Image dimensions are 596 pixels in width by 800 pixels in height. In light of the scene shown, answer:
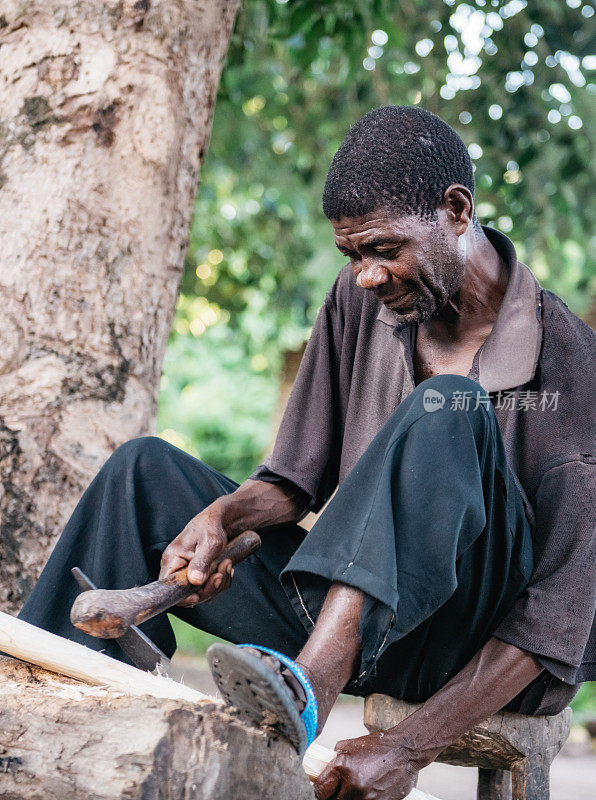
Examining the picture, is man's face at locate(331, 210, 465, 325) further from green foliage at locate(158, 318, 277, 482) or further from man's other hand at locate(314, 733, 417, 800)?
green foliage at locate(158, 318, 277, 482)

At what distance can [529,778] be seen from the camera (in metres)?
1.84

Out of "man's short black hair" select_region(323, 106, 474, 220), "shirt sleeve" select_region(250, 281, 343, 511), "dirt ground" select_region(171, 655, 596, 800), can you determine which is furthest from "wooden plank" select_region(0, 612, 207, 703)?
"dirt ground" select_region(171, 655, 596, 800)

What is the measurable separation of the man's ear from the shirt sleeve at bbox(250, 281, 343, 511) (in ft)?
1.34

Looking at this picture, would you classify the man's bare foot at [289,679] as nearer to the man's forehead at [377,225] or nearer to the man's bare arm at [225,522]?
the man's bare arm at [225,522]

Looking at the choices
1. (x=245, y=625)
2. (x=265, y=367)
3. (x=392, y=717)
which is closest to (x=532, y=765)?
(x=392, y=717)

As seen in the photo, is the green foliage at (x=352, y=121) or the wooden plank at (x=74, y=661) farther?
the green foliage at (x=352, y=121)

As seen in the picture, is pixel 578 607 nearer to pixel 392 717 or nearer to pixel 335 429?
pixel 392 717

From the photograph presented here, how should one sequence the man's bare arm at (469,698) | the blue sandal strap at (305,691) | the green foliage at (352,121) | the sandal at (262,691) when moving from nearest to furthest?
the sandal at (262,691)
the blue sandal strap at (305,691)
the man's bare arm at (469,698)
the green foliage at (352,121)

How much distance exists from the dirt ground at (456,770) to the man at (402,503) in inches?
54.4

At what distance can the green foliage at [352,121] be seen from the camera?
390 centimetres

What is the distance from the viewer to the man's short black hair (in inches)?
73.2

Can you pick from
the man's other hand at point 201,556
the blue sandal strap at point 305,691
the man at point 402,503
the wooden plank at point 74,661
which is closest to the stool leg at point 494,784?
the man at point 402,503

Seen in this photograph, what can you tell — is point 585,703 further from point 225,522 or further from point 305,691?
point 305,691

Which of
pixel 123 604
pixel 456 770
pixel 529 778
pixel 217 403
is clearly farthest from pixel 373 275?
pixel 217 403
